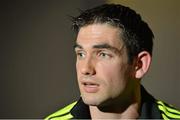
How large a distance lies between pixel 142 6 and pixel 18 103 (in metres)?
0.65

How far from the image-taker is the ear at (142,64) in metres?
0.82

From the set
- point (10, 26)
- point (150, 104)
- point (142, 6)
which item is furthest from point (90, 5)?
point (150, 104)

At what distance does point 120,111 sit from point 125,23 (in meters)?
0.18

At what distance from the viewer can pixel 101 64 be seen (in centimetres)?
77

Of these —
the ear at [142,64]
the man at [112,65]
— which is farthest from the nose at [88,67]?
the ear at [142,64]

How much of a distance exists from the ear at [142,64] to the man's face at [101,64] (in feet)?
0.09

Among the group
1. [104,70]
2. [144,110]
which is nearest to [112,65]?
[104,70]

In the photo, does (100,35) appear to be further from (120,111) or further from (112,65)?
A: (120,111)

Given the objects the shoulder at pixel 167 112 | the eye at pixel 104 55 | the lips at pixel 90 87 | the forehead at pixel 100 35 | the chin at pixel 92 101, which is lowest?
the shoulder at pixel 167 112

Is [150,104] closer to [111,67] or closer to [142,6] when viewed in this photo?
[111,67]

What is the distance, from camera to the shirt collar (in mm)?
829

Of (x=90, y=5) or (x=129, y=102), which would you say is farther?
(x=90, y=5)

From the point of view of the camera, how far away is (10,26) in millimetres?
1636

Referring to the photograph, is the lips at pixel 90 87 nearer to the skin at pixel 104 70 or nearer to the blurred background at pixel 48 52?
the skin at pixel 104 70
